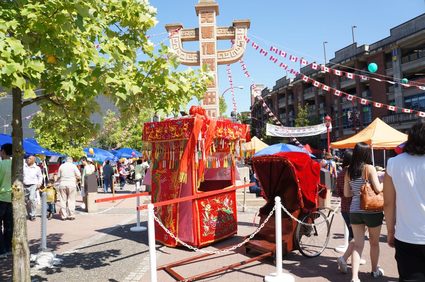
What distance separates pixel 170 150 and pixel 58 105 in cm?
246

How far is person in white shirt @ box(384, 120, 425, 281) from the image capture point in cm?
291

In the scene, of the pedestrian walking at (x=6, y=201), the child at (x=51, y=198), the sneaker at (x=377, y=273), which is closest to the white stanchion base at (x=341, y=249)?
the sneaker at (x=377, y=273)

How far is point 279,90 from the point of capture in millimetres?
60500

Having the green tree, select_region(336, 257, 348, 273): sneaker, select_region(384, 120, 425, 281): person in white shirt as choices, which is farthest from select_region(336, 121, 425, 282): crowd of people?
the green tree

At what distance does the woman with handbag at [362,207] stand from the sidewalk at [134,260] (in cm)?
58

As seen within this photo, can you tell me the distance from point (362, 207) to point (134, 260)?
3.95 meters

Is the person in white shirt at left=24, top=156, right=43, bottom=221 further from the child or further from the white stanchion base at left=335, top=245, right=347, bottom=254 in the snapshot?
the white stanchion base at left=335, top=245, right=347, bottom=254

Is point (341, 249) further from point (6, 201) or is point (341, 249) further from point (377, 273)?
point (6, 201)

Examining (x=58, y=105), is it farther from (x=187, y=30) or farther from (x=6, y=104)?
(x=6, y=104)

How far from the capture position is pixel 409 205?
301 centimetres

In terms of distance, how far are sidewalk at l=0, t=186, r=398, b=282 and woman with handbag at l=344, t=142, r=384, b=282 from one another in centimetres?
58

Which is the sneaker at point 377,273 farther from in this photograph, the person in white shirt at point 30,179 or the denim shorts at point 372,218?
the person in white shirt at point 30,179

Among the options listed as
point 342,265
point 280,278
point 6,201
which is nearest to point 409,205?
point 280,278

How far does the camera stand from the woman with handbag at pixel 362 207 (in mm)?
4840
